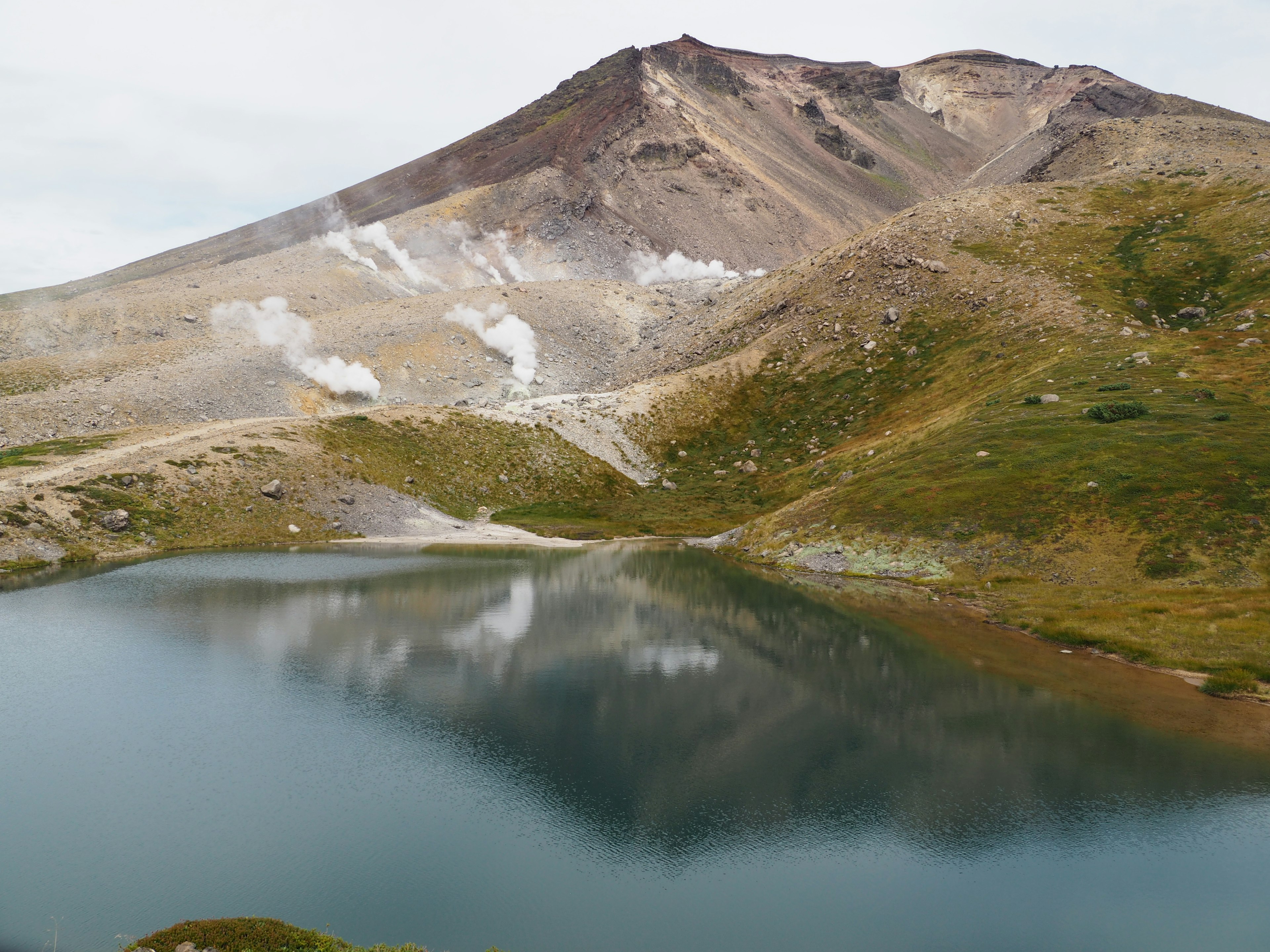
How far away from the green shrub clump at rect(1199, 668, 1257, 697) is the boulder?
89319 mm

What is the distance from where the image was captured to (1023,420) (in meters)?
72.0

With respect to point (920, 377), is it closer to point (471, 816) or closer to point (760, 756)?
point (760, 756)

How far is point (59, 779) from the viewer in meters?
27.8

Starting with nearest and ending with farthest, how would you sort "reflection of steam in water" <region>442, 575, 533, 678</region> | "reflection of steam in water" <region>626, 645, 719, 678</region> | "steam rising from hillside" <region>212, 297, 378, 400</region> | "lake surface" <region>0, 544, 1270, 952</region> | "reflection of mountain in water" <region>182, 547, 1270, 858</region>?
"lake surface" <region>0, 544, 1270, 952</region>, "reflection of mountain in water" <region>182, 547, 1270, 858</region>, "reflection of steam in water" <region>626, 645, 719, 678</region>, "reflection of steam in water" <region>442, 575, 533, 678</region>, "steam rising from hillside" <region>212, 297, 378, 400</region>

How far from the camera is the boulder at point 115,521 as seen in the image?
75.6 m

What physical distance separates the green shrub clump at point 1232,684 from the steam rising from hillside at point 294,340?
431 feet

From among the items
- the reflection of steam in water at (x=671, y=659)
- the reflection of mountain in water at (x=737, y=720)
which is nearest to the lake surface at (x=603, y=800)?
the reflection of mountain in water at (x=737, y=720)

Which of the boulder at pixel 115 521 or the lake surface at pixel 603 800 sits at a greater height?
the boulder at pixel 115 521

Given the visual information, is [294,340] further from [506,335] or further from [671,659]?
[671,659]

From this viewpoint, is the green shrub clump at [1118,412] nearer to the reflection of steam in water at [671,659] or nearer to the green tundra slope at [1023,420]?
the green tundra slope at [1023,420]

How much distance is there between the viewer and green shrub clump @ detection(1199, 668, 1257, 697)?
36094 mm

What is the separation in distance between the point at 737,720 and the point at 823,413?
92.8m

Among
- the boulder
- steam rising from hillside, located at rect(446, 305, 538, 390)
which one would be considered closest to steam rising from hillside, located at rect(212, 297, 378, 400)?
steam rising from hillside, located at rect(446, 305, 538, 390)

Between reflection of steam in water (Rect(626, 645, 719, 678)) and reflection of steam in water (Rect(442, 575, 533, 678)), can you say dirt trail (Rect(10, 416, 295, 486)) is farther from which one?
reflection of steam in water (Rect(626, 645, 719, 678))
